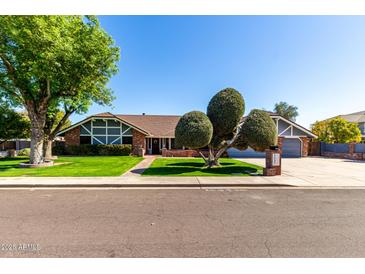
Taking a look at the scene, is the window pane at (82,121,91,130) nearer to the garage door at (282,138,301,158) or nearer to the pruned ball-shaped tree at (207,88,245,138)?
the pruned ball-shaped tree at (207,88,245,138)

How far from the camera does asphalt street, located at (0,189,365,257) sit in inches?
123

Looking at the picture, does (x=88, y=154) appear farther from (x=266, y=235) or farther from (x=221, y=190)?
(x=266, y=235)

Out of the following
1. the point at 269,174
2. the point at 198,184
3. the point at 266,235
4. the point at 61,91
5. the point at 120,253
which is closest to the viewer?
the point at 120,253

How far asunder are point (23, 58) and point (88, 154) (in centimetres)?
1265

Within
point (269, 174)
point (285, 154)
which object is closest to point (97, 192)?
point (269, 174)

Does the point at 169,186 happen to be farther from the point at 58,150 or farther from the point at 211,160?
the point at 58,150

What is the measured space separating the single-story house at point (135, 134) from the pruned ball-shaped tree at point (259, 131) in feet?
39.0

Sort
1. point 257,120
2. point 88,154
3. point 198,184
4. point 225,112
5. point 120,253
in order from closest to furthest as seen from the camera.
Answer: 1. point 120,253
2. point 198,184
3. point 257,120
4. point 225,112
5. point 88,154

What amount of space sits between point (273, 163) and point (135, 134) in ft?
53.3

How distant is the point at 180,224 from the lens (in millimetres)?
4086

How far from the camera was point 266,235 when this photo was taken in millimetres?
3633

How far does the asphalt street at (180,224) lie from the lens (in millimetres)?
3121

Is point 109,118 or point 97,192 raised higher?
point 109,118

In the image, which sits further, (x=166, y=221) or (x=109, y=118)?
(x=109, y=118)
